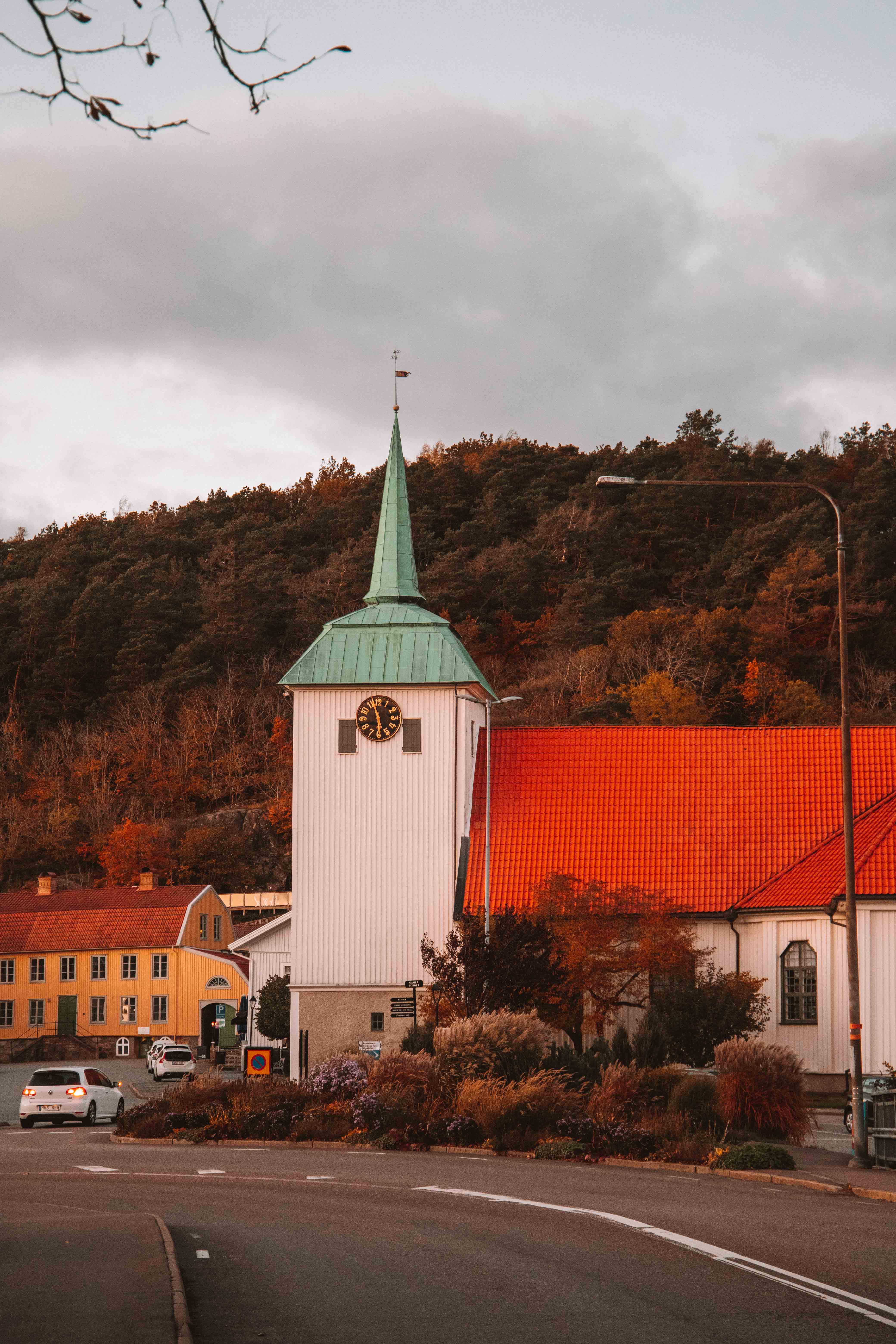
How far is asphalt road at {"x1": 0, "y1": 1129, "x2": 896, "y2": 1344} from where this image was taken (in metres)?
9.35

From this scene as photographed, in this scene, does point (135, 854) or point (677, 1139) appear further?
point (135, 854)

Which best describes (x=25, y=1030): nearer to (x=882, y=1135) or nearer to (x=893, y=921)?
(x=893, y=921)

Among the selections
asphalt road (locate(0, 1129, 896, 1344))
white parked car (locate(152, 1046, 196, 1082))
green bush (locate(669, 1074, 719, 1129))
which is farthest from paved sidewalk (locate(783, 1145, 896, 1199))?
white parked car (locate(152, 1046, 196, 1082))

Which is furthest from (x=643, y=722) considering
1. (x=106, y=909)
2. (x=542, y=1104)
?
(x=542, y=1104)

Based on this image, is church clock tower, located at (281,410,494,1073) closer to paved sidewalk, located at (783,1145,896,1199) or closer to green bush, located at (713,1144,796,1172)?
paved sidewalk, located at (783,1145,896,1199)

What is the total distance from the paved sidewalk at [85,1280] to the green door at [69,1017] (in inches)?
2368

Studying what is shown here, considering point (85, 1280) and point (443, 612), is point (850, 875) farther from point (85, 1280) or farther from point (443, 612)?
point (443, 612)

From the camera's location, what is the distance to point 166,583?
93812 millimetres

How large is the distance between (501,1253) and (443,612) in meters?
72.5

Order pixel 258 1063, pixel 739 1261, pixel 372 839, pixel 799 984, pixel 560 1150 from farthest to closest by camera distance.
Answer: pixel 372 839, pixel 799 984, pixel 258 1063, pixel 560 1150, pixel 739 1261

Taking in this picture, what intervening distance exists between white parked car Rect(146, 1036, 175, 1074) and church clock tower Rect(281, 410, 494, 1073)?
14.6 metres

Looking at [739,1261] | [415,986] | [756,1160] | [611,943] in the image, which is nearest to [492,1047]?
[756,1160]

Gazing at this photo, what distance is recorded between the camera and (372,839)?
40.4 metres

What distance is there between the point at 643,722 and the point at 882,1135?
161ft
